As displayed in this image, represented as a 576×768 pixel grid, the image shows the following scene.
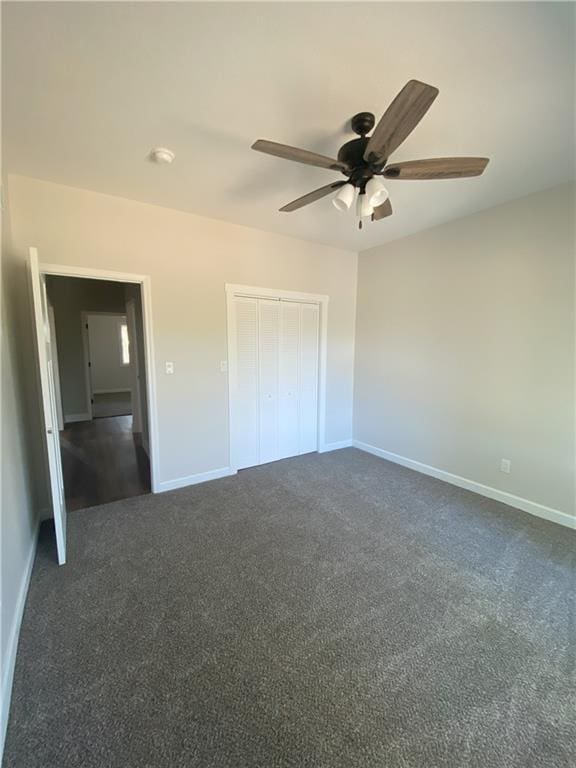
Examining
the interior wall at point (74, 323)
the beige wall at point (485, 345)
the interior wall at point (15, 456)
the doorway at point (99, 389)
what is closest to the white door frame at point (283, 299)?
the beige wall at point (485, 345)

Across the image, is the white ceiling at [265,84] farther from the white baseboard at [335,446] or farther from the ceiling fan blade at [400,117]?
the white baseboard at [335,446]

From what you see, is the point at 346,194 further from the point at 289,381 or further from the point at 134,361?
the point at 134,361

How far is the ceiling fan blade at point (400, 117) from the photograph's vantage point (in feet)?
3.71

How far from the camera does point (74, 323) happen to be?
5766mm

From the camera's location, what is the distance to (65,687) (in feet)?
4.36

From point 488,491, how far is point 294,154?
3.26 meters

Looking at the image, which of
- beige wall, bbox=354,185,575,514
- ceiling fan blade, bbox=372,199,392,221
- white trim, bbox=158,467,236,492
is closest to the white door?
white trim, bbox=158,467,236,492

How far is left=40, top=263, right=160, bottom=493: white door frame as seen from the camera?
8.25 ft

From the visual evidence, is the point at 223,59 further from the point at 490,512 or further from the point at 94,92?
the point at 490,512

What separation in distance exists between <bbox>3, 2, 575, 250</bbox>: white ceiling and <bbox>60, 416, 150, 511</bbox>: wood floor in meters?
2.74

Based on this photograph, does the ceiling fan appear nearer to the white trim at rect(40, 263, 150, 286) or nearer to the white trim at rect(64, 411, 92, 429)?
the white trim at rect(40, 263, 150, 286)

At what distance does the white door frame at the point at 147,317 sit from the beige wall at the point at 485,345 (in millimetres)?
2691

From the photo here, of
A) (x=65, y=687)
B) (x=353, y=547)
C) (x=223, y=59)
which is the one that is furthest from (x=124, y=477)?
(x=223, y=59)

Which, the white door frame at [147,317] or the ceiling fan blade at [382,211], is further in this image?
the white door frame at [147,317]
